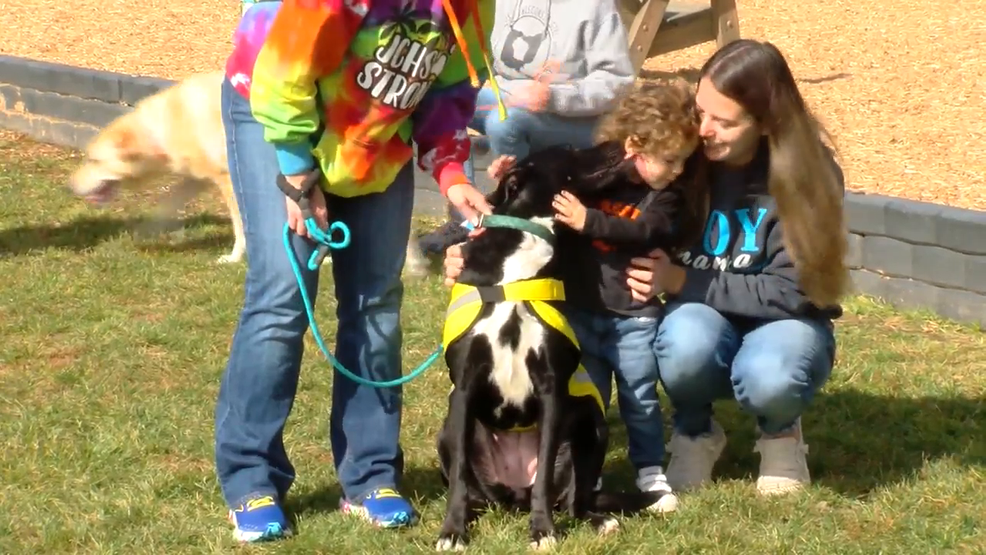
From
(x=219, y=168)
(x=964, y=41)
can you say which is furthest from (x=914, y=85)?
(x=219, y=168)

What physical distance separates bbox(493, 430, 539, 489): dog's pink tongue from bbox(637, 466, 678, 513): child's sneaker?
384 mm

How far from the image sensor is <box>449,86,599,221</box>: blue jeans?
5.53 meters

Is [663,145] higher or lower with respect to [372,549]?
higher

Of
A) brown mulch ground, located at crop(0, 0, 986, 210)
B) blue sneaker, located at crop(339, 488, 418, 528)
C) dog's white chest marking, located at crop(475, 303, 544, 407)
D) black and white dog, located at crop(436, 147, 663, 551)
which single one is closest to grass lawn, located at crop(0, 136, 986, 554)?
blue sneaker, located at crop(339, 488, 418, 528)

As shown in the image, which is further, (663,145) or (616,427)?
(616,427)

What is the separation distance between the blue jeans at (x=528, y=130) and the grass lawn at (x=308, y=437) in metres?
0.89

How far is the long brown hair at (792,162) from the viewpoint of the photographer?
154 inches

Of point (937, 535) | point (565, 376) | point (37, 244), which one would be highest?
point (565, 376)

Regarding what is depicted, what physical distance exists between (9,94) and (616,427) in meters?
6.65

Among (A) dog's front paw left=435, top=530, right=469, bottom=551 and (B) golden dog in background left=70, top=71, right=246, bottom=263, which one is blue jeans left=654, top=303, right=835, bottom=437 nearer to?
(A) dog's front paw left=435, top=530, right=469, bottom=551

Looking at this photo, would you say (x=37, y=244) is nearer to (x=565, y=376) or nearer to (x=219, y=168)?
(x=219, y=168)

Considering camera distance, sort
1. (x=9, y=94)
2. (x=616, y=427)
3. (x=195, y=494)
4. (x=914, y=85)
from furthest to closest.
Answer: (x=9, y=94), (x=914, y=85), (x=616, y=427), (x=195, y=494)

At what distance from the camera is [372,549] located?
379 centimetres

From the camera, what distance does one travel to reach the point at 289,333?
3672 millimetres
